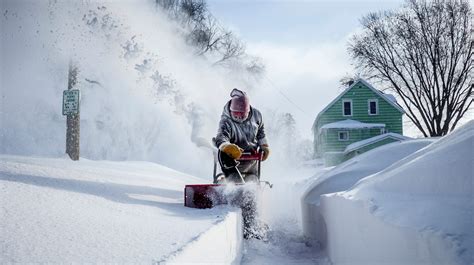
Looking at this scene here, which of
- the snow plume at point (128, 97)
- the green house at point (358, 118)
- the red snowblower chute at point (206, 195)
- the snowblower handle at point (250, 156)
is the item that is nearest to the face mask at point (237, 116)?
the snowblower handle at point (250, 156)

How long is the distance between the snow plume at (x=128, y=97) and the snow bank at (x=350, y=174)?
38.9 feet

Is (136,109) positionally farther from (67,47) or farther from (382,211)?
(382,211)

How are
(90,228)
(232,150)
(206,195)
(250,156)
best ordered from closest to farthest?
(90,228) < (206,195) < (232,150) < (250,156)

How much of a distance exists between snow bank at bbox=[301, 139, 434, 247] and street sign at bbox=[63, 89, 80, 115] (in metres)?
5.38

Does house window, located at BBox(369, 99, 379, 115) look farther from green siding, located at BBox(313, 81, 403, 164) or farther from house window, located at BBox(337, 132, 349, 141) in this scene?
house window, located at BBox(337, 132, 349, 141)

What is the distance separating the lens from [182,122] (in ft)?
81.9

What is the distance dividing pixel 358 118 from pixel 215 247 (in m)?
26.2

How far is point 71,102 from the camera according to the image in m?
8.00

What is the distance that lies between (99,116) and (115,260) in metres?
23.4

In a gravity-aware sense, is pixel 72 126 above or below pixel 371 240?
above

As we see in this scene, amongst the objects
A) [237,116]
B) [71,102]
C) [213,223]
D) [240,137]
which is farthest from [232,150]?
[71,102]

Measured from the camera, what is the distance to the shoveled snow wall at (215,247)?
77.9 inches

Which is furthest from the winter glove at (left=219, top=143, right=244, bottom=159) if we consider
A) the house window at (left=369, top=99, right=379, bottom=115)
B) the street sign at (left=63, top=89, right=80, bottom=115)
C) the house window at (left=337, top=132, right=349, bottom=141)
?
the house window at (left=369, top=99, right=379, bottom=115)

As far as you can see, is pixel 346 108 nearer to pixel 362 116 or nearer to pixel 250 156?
pixel 362 116
